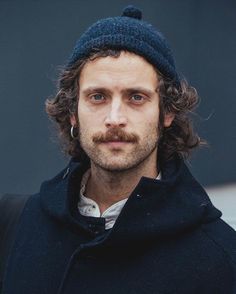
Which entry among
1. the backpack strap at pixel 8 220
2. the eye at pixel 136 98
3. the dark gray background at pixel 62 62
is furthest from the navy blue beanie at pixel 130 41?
the dark gray background at pixel 62 62

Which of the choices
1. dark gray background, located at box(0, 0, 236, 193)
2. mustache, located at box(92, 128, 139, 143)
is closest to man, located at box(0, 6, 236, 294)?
mustache, located at box(92, 128, 139, 143)

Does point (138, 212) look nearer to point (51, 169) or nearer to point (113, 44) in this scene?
point (113, 44)

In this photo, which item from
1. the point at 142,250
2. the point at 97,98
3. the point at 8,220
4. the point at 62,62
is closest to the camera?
the point at 142,250

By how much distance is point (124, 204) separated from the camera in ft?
7.80

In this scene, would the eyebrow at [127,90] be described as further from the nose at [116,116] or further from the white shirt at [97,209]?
the white shirt at [97,209]

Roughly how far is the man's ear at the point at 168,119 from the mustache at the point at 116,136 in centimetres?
30

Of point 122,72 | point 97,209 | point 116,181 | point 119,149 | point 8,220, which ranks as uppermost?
point 122,72

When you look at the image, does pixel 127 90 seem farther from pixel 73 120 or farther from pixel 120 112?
pixel 73 120

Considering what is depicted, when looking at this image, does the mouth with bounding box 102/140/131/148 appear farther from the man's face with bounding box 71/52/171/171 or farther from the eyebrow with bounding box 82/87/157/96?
the eyebrow with bounding box 82/87/157/96

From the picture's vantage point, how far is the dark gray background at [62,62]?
3.74 meters

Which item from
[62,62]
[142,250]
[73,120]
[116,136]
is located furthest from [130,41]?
[62,62]

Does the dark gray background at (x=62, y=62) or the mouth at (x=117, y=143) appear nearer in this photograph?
the mouth at (x=117, y=143)

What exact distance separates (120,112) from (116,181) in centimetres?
27

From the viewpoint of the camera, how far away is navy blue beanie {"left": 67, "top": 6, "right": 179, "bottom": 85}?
7.82 ft
